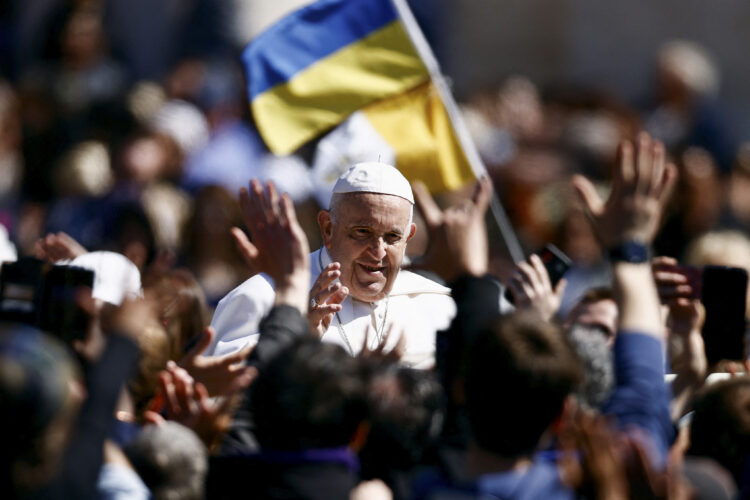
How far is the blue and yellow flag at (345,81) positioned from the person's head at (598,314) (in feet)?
5.13

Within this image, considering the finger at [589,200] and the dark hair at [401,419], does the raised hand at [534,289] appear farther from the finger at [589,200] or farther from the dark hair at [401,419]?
the dark hair at [401,419]

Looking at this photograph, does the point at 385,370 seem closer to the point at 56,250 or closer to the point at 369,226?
the point at 369,226

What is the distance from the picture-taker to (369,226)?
222 inches

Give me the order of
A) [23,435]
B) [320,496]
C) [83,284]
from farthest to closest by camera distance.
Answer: [83,284], [320,496], [23,435]

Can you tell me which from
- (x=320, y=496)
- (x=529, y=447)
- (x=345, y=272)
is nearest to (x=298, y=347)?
(x=320, y=496)

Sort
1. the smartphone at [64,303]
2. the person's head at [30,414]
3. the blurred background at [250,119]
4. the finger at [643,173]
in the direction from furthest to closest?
the blurred background at [250,119] < the smartphone at [64,303] < the finger at [643,173] < the person's head at [30,414]

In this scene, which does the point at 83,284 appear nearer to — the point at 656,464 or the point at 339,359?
the point at 339,359

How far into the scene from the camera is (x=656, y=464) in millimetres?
3744

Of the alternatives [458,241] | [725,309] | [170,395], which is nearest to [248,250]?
[170,395]

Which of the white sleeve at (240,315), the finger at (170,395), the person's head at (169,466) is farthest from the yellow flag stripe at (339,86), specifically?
the person's head at (169,466)

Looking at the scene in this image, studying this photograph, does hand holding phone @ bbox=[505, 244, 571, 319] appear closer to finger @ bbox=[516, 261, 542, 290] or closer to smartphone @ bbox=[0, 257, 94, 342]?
finger @ bbox=[516, 261, 542, 290]

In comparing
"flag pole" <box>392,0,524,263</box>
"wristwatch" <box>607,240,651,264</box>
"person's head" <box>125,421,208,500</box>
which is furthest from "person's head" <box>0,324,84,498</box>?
"flag pole" <box>392,0,524,263</box>

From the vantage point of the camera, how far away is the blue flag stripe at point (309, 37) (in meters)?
6.87

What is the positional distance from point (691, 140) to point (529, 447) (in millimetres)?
7407
